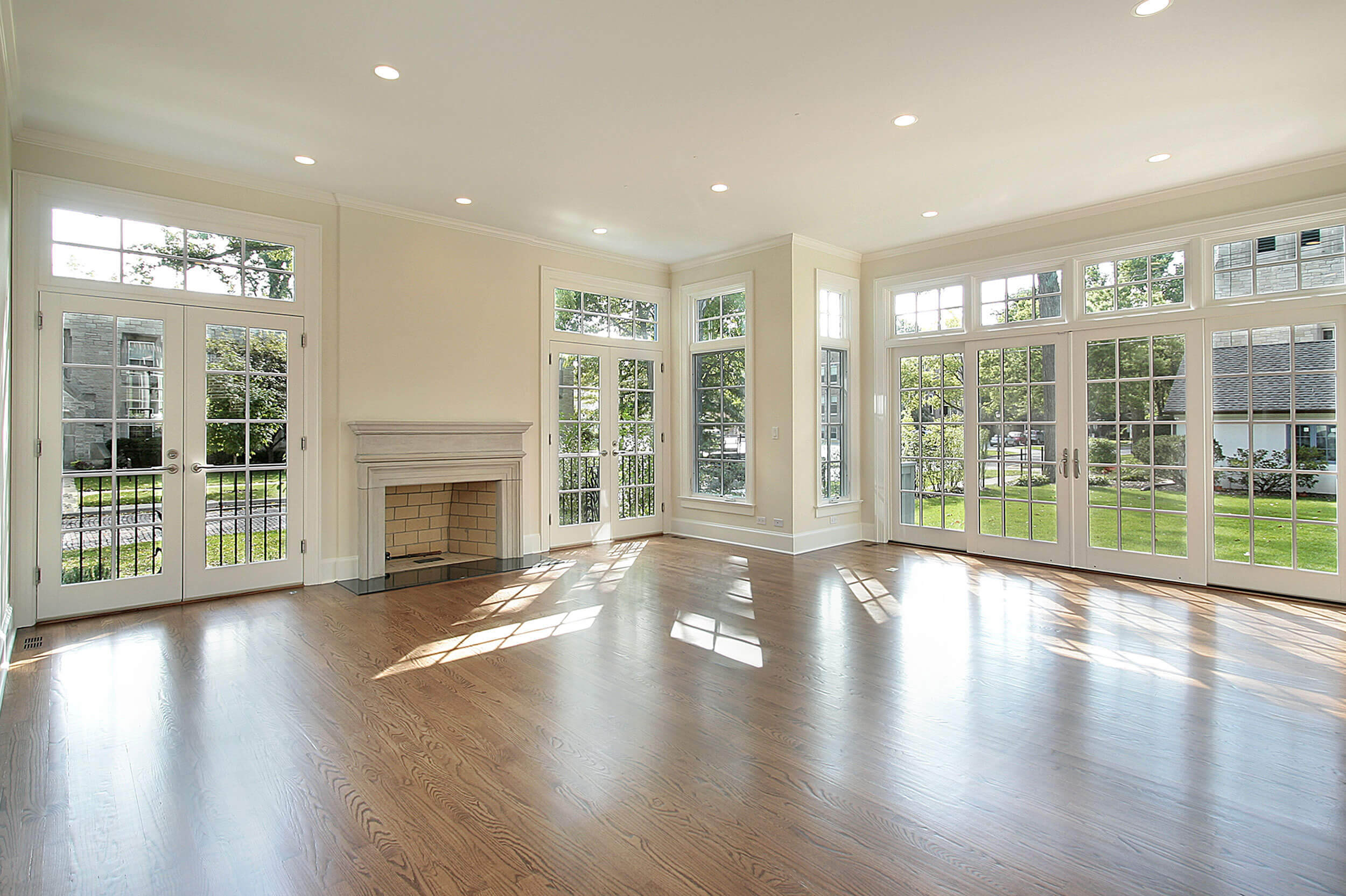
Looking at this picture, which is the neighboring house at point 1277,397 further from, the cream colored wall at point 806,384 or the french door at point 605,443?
the french door at point 605,443

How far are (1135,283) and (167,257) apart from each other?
7.41 m

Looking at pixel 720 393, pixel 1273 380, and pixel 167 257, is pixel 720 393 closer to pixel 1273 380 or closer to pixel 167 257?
pixel 1273 380

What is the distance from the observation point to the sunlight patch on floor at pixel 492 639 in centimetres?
359

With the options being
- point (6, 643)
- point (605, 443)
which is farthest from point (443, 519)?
point (6, 643)

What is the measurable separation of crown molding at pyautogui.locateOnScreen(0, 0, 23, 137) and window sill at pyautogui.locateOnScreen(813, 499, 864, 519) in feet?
20.9

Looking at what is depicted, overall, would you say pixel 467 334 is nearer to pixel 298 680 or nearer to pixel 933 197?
pixel 298 680

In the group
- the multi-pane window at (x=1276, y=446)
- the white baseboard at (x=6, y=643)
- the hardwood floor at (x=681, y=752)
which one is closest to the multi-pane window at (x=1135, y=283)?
the multi-pane window at (x=1276, y=446)

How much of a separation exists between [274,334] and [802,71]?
421 cm

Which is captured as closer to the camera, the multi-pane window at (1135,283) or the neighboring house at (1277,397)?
the neighboring house at (1277,397)

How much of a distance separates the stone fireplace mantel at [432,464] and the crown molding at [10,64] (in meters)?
2.63

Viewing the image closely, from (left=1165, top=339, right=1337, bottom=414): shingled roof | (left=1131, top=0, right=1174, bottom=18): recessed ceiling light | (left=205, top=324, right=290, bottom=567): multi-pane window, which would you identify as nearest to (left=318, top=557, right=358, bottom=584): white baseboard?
(left=205, top=324, right=290, bottom=567): multi-pane window

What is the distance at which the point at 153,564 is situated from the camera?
184 inches

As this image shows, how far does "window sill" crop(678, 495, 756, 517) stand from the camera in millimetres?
7094

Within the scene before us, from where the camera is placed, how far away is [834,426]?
7.21 metres
